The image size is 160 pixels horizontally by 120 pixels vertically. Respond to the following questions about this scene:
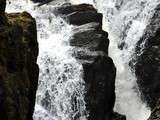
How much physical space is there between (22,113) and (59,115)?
41.5ft

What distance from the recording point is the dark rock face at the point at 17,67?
10508 mm

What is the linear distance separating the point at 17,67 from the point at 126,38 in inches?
653

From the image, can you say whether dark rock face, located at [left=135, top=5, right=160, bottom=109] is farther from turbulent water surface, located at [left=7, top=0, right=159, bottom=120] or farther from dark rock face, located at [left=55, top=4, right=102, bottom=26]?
dark rock face, located at [left=55, top=4, right=102, bottom=26]

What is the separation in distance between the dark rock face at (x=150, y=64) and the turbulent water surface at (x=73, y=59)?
0.62 meters

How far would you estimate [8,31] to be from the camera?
39.2 feet

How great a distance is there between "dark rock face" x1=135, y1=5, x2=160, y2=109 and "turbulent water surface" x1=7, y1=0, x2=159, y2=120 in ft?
2.03

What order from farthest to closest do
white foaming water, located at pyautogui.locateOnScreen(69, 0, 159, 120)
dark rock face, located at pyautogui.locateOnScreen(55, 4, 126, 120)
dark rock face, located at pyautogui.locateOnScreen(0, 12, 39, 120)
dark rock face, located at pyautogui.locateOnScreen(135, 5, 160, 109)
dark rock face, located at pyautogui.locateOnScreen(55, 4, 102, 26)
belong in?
dark rock face, located at pyautogui.locateOnScreen(55, 4, 102, 26), white foaming water, located at pyautogui.locateOnScreen(69, 0, 159, 120), dark rock face, located at pyautogui.locateOnScreen(135, 5, 160, 109), dark rock face, located at pyautogui.locateOnScreen(55, 4, 126, 120), dark rock face, located at pyautogui.locateOnScreen(0, 12, 39, 120)

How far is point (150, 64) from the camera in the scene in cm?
2486

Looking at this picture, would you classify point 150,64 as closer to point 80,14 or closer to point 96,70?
point 96,70

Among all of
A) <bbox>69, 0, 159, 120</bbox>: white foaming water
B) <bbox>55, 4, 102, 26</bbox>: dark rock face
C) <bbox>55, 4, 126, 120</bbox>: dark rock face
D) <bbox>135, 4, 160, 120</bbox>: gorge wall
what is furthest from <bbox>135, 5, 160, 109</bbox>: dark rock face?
<bbox>55, 4, 102, 26</bbox>: dark rock face

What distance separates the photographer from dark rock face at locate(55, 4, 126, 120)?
23.1m

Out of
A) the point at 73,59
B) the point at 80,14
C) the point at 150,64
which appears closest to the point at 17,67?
the point at 73,59

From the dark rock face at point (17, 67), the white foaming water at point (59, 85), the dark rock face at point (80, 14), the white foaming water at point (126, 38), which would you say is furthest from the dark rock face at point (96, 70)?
the dark rock face at point (17, 67)

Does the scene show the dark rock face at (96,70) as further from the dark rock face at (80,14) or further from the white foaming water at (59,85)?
the dark rock face at (80,14)
